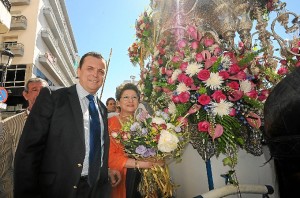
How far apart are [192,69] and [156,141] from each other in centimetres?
71

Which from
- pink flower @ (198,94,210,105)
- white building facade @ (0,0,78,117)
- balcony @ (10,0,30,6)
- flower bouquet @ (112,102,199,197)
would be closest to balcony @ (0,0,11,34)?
flower bouquet @ (112,102,199,197)

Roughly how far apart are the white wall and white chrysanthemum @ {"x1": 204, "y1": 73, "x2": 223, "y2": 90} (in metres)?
0.69

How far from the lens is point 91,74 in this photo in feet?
7.79

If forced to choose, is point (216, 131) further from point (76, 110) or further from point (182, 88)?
point (76, 110)

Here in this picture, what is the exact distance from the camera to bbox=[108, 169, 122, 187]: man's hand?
2.68 metres

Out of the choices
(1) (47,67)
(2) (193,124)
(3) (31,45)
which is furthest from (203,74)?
(1) (47,67)

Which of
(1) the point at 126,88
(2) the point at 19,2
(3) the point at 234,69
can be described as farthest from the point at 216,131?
(2) the point at 19,2

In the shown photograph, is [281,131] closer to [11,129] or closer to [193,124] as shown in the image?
[193,124]

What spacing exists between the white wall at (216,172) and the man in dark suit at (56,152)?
2.97ft

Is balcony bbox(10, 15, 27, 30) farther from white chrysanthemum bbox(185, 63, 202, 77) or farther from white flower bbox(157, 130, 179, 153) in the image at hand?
white flower bbox(157, 130, 179, 153)

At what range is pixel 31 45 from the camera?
76.4ft

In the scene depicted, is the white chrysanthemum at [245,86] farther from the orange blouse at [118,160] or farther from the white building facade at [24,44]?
the white building facade at [24,44]

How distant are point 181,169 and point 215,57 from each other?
125cm

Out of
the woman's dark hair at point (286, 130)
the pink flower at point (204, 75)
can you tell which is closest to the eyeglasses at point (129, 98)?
the pink flower at point (204, 75)
